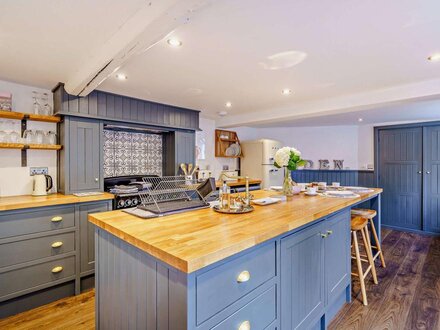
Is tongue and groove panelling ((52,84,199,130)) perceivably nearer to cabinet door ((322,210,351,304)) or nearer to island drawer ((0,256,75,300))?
island drawer ((0,256,75,300))

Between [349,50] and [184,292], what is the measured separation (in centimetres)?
204

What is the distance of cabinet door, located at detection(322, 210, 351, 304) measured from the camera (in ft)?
6.24

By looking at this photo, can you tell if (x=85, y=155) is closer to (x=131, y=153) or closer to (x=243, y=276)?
(x=131, y=153)

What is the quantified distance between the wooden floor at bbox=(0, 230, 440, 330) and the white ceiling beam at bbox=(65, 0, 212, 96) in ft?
6.86

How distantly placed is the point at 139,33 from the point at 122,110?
1856 mm

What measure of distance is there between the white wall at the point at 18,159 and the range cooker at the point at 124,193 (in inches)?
27.1

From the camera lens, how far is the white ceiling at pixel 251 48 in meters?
1.42

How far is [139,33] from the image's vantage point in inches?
56.8

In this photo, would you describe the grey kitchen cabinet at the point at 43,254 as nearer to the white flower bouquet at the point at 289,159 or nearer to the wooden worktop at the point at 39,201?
the wooden worktop at the point at 39,201

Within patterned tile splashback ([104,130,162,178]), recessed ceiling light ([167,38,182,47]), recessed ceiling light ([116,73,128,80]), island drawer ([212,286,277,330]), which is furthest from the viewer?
patterned tile splashback ([104,130,162,178])

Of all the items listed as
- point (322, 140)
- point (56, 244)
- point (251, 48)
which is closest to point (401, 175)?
point (322, 140)

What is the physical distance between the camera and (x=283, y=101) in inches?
137

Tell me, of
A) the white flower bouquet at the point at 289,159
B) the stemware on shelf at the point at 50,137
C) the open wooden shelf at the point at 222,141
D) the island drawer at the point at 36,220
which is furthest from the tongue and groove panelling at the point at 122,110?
the white flower bouquet at the point at 289,159

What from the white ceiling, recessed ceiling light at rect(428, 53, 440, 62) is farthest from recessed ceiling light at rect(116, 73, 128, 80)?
recessed ceiling light at rect(428, 53, 440, 62)
